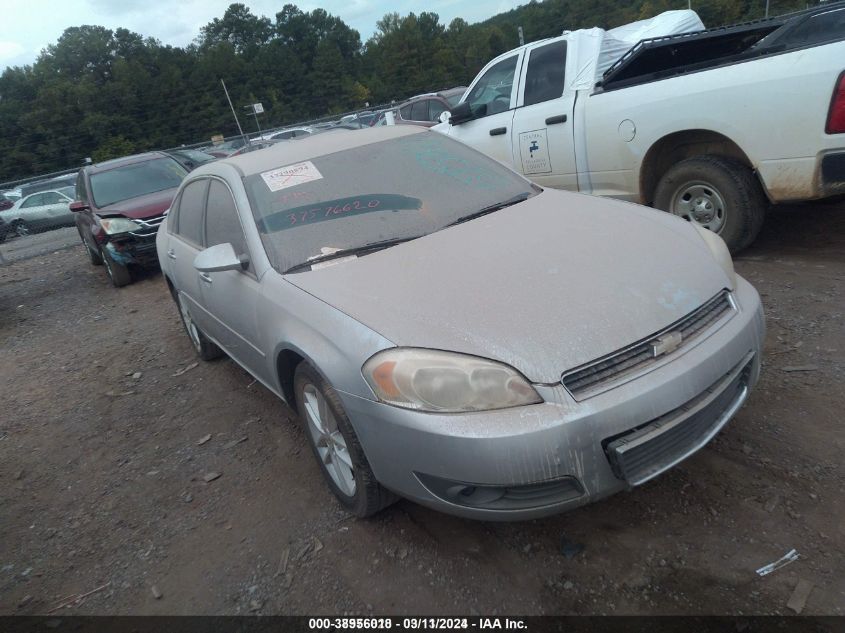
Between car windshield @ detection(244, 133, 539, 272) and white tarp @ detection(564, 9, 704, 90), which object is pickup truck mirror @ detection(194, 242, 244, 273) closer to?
car windshield @ detection(244, 133, 539, 272)

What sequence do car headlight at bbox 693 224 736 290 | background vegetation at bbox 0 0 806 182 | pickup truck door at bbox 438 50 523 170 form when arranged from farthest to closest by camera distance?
background vegetation at bbox 0 0 806 182 < pickup truck door at bbox 438 50 523 170 < car headlight at bbox 693 224 736 290

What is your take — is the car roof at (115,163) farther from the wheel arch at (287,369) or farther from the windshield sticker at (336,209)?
the wheel arch at (287,369)

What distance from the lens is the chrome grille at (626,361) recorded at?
2.00 meters

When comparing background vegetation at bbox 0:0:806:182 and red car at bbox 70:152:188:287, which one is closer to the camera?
red car at bbox 70:152:188:287

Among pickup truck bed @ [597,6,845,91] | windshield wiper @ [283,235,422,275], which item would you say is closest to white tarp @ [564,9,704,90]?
pickup truck bed @ [597,6,845,91]

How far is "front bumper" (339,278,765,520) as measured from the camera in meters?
1.93

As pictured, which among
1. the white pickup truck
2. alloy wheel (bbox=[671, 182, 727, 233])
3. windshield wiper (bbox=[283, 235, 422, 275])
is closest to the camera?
windshield wiper (bbox=[283, 235, 422, 275])

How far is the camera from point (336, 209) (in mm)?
3074

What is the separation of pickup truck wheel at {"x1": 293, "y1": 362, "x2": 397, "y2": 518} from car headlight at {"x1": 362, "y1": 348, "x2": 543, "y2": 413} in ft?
1.11

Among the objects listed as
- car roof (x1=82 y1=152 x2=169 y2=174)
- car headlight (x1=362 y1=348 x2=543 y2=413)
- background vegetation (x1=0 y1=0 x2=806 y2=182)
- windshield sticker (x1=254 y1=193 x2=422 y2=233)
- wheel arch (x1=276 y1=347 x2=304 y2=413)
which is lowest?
wheel arch (x1=276 y1=347 x2=304 y2=413)

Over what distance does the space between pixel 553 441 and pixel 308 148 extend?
247 cm

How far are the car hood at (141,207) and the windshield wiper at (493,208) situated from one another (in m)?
6.05

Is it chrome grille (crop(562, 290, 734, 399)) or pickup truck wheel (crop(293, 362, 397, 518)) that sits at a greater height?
Result: chrome grille (crop(562, 290, 734, 399))

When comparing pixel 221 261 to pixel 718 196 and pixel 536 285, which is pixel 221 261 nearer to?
pixel 536 285
